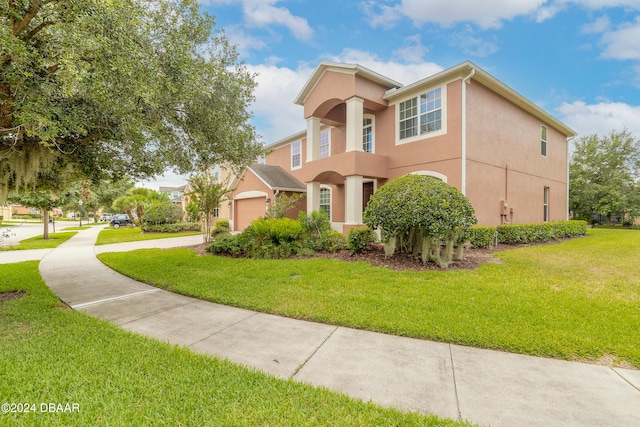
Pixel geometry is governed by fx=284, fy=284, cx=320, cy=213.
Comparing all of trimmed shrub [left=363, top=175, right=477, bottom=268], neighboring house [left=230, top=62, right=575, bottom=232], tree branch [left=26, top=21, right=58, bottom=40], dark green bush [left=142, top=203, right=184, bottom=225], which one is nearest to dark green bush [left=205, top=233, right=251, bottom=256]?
neighboring house [left=230, top=62, right=575, bottom=232]

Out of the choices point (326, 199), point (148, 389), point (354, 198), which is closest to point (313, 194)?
point (326, 199)

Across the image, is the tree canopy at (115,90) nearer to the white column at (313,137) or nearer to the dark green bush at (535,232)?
the white column at (313,137)

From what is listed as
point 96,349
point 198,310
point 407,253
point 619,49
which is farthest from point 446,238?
point 619,49

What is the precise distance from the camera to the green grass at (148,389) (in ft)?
7.40

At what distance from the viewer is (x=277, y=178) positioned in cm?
1902

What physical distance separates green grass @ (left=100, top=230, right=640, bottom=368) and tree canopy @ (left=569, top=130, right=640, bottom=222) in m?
20.9

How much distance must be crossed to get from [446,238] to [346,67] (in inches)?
341

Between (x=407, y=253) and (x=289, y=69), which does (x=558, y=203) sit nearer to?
(x=407, y=253)

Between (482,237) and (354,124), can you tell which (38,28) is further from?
(482,237)

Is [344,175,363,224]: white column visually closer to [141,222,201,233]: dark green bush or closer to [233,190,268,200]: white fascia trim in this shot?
[233,190,268,200]: white fascia trim

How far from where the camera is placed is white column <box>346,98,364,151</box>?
1230 centimetres

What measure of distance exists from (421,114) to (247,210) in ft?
44.0

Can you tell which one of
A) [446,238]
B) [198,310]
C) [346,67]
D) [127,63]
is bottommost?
[198,310]

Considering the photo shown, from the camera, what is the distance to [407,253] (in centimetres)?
861
